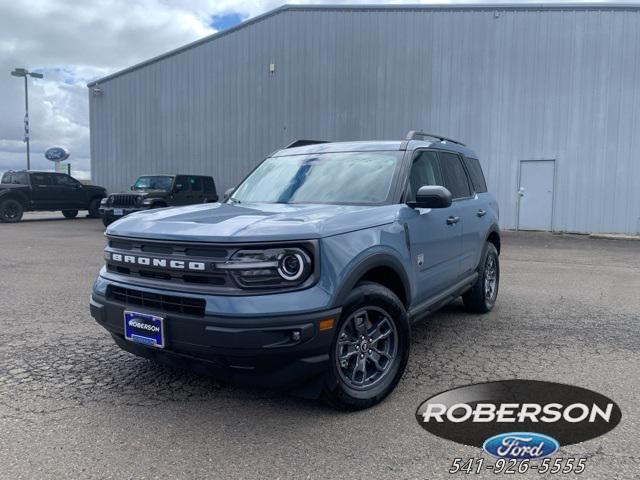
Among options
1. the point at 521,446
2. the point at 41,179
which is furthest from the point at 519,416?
the point at 41,179

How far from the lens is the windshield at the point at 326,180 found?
163 inches

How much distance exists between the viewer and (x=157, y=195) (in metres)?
15.2

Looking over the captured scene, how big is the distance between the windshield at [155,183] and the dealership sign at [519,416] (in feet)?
44.2

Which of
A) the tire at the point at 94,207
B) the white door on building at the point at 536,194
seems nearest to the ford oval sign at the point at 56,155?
the tire at the point at 94,207

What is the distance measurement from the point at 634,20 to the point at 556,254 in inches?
356

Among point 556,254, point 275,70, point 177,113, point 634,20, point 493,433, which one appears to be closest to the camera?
point 493,433

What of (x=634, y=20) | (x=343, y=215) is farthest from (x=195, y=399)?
(x=634, y=20)

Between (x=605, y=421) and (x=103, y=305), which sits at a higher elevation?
(x=103, y=305)

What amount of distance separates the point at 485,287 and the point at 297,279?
3628mm

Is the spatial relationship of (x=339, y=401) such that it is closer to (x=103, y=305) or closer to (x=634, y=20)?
(x=103, y=305)

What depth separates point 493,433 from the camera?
3115 millimetres

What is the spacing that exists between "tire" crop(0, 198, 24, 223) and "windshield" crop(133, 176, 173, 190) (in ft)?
22.0

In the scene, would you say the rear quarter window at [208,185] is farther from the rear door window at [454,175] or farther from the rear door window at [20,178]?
the rear door window at [454,175]

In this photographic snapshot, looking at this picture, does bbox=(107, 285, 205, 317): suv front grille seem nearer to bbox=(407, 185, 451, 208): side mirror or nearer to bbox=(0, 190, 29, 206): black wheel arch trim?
bbox=(407, 185, 451, 208): side mirror
